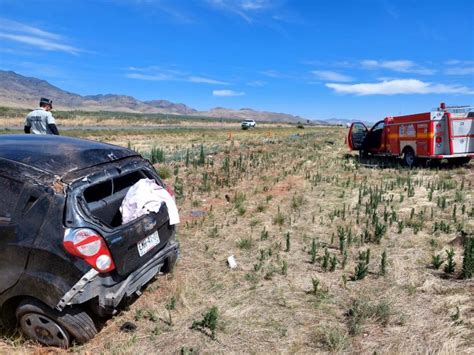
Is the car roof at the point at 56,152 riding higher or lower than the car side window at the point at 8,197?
higher

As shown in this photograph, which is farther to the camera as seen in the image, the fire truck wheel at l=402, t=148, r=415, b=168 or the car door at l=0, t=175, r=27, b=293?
the fire truck wheel at l=402, t=148, r=415, b=168

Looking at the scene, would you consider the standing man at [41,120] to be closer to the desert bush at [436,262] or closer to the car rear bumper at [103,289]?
the car rear bumper at [103,289]

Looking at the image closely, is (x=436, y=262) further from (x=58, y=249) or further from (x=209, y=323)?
(x=58, y=249)

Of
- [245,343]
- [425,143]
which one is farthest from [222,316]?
[425,143]

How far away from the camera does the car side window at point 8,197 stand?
325cm

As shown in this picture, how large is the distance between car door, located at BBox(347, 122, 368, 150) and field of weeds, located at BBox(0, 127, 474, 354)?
7417 millimetres

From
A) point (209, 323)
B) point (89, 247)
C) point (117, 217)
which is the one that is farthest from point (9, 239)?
point (209, 323)

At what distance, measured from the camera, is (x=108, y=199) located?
13.3 ft

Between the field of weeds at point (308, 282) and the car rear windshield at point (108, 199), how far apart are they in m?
0.95

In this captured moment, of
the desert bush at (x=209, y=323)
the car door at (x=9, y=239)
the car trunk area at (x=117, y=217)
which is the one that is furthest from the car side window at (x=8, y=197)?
the desert bush at (x=209, y=323)

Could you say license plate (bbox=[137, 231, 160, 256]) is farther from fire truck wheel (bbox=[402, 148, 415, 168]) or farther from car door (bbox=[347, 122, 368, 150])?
car door (bbox=[347, 122, 368, 150])

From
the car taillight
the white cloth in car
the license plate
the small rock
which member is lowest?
the small rock

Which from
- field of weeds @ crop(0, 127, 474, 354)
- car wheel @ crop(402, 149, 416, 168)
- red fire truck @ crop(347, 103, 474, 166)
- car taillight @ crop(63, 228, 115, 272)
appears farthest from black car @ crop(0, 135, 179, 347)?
car wheel @ crop(402, 149, 416, 168)

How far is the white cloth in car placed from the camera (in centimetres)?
379
